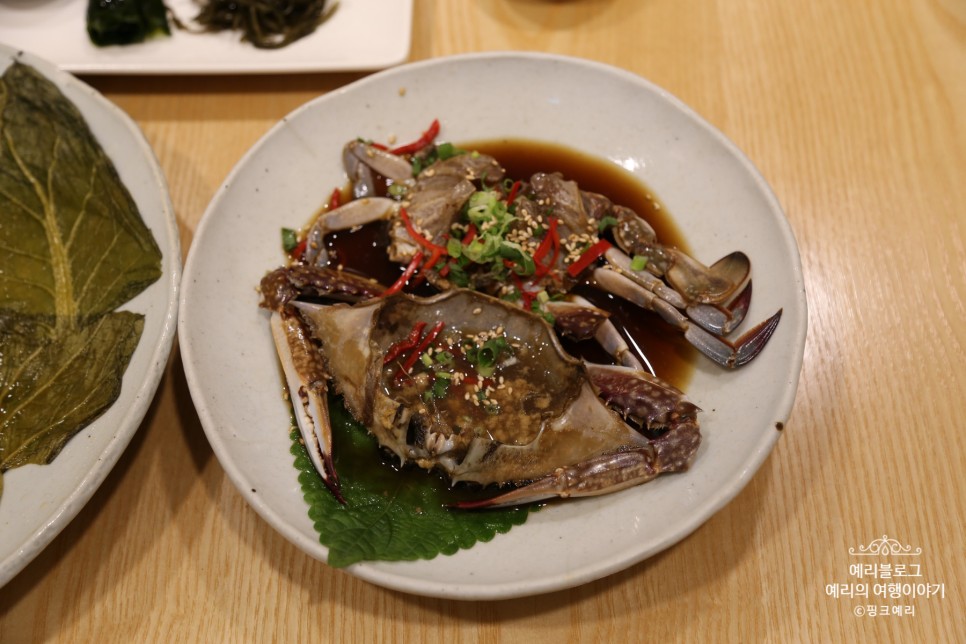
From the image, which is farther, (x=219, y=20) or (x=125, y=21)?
(x=219, y=20)

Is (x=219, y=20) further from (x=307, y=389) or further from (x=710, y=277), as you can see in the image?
(x=710, y=277)

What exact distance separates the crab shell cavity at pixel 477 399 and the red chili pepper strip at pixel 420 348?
0.5 inches

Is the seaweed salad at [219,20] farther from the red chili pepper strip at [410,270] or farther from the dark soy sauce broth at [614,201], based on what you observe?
the red chili pepper strip at [410,270]

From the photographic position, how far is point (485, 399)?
2242mm

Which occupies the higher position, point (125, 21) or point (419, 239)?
→ point (125, 21)

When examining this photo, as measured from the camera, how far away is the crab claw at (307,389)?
2.25 m

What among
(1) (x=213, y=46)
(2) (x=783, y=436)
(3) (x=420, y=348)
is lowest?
(2) (x=783, y=436)

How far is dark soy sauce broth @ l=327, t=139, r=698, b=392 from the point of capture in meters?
2.60

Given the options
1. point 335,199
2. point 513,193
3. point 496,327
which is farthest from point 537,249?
point 335,199

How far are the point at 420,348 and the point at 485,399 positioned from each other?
295 mm

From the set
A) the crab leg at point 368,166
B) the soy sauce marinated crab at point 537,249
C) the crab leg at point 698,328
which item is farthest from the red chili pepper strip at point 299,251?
the crab leg at point 698,328

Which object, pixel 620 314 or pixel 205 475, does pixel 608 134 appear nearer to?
pixel 620 314

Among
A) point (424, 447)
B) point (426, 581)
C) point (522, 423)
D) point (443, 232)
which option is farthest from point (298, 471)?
point (443, 232)

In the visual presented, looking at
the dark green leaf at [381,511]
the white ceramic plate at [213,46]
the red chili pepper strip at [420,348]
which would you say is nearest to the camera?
the dark green leaf at [381,511]
